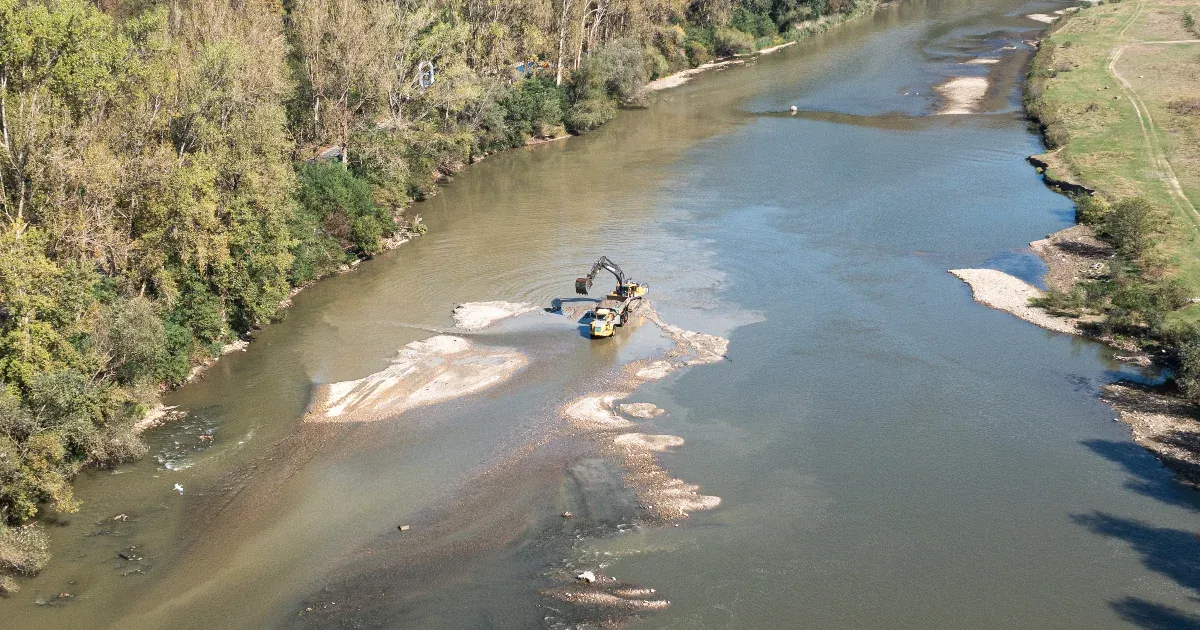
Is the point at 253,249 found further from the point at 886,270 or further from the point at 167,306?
the point at 886,270

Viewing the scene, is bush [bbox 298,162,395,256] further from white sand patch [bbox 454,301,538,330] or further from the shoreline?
white sand patch [bbox 454,301,538,330]

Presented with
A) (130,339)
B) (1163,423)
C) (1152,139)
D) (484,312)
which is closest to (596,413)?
(484,312)

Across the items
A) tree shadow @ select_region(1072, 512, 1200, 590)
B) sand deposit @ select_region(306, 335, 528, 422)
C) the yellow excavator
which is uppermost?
the yellow excavator

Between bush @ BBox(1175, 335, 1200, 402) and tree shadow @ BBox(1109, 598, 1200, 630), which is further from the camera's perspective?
bush @ BBox(1175, 335, 1200, 402)

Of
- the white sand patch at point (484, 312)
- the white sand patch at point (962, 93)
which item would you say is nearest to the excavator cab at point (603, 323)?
the white sand patch at point (484, 312)

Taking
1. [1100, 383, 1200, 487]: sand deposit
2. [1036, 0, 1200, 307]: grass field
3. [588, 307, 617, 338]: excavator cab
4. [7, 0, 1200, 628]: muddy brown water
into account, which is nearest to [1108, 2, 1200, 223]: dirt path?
[1036, 0, 1200, 307]: grass field

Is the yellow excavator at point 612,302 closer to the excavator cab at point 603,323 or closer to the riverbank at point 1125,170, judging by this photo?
the excavator cab at point 603,323
